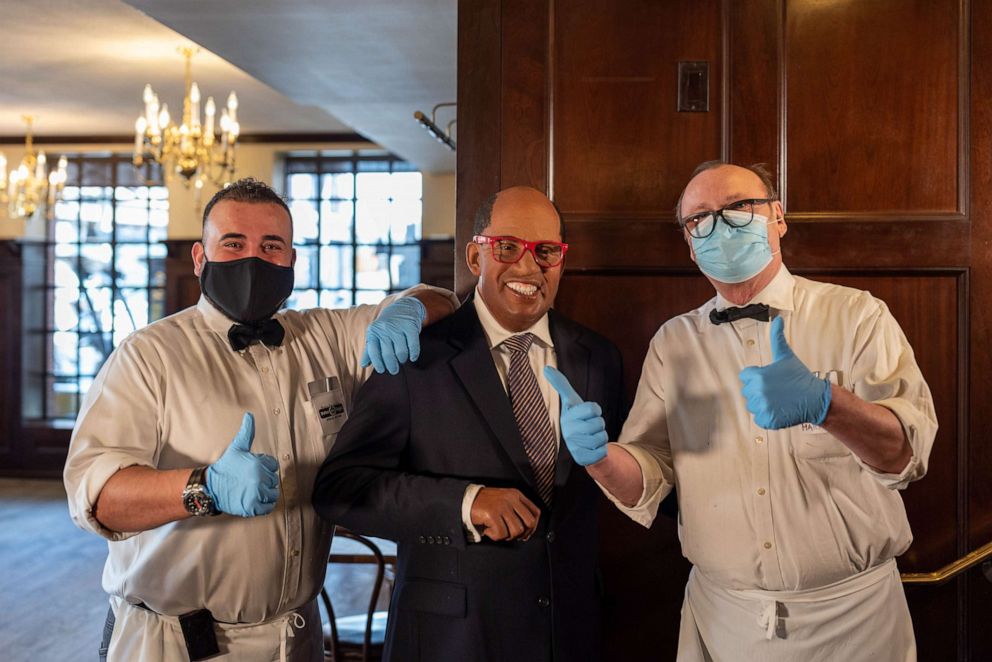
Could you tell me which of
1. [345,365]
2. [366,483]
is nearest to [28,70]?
[345,365]

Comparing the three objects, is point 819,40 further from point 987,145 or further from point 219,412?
point 219,412

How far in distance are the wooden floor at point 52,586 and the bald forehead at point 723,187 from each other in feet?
12.8

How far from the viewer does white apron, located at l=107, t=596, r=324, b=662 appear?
183 centimetres

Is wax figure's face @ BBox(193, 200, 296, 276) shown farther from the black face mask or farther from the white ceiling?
the white ceiling

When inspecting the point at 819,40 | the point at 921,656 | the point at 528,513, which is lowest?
the point at 921,656

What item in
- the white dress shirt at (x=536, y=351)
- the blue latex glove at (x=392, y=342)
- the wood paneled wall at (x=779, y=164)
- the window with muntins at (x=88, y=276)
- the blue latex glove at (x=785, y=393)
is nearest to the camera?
the blue latex glove at (x=785, y=393)

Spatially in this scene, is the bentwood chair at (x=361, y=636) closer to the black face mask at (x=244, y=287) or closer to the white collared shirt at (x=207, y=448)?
the white collared shirt at (x=207, y=448)

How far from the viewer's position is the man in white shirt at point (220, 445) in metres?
1.78

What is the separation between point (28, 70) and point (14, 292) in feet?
11.8

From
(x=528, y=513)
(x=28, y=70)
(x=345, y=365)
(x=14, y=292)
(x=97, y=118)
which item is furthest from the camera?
(x=14, y=292)

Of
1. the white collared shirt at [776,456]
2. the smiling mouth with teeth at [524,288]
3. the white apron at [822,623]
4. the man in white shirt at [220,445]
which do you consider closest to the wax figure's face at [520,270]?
the smiling mouth with teeth at [524,288]

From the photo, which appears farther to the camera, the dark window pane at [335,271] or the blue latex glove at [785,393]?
the dark window pane at [335,271]

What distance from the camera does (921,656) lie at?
2.21 meters

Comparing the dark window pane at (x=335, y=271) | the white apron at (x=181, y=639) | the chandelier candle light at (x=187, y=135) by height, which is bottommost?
the white apron at (x=181, y=639)
